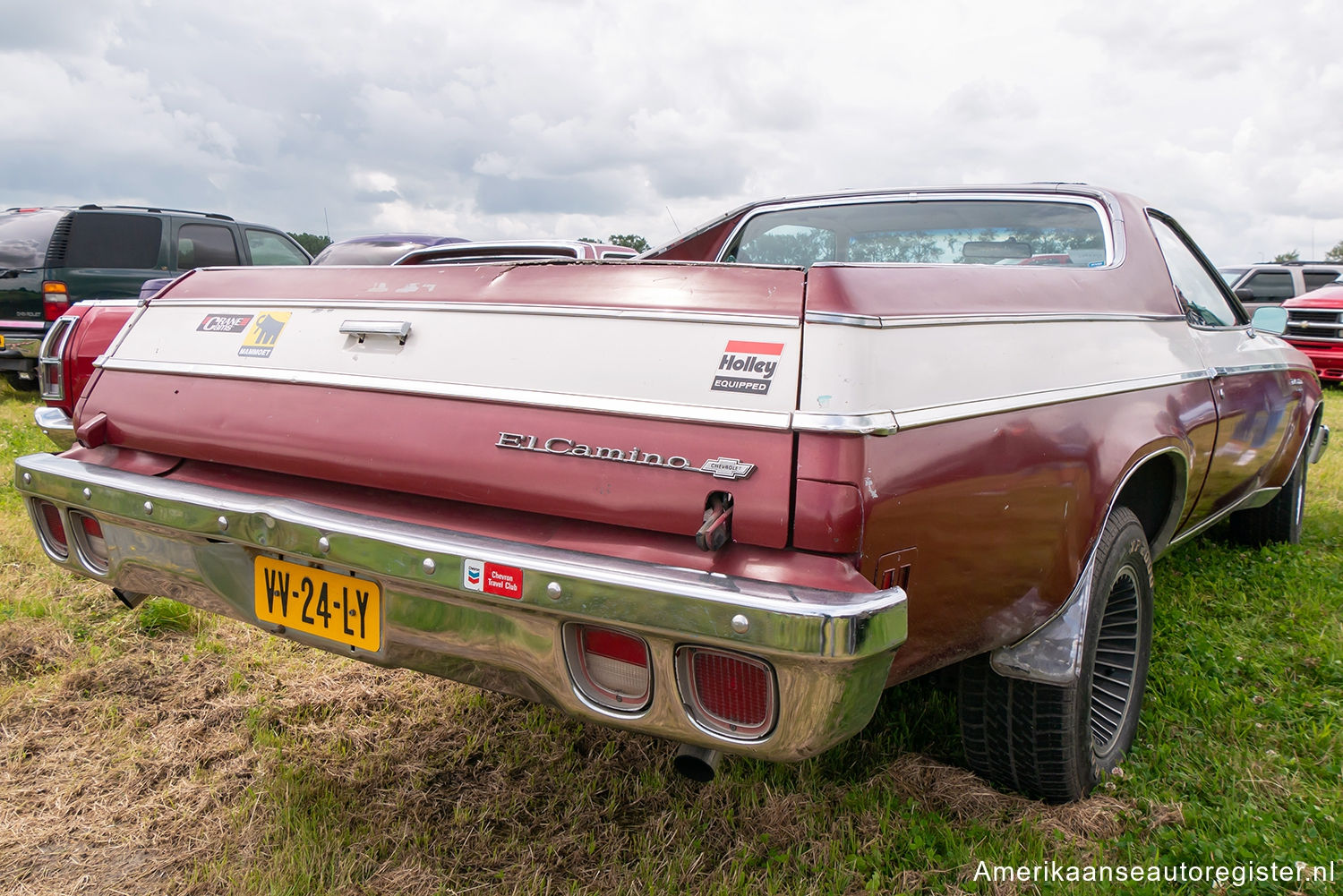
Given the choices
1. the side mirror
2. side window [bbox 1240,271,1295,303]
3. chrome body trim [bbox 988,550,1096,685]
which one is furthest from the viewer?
side window [bbox 1240,271,1295,303]

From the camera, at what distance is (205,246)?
8906 millimetres

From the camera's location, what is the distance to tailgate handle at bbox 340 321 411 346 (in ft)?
6.23

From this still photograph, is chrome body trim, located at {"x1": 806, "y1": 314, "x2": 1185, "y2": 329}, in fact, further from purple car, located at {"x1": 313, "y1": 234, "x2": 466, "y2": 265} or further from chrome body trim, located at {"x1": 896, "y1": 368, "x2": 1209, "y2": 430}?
purple car, located at {"x1": 313, "y1": 234, "x2": 466, "y2": 265}

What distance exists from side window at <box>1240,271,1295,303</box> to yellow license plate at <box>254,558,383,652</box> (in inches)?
551

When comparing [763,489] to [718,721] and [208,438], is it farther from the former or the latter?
[208,438]

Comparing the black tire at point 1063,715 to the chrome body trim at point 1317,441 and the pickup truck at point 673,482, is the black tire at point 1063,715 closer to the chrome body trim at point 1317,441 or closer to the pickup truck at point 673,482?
the pickup truck at point 673,482

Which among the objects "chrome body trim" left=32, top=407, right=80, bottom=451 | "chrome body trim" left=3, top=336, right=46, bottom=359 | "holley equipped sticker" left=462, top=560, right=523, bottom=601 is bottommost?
"chrome body trim" left=3, top=336, right=46, bottom=359

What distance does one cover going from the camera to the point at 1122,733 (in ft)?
7.63

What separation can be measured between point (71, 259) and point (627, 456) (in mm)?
8201

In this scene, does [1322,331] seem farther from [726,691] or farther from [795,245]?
[726,691]

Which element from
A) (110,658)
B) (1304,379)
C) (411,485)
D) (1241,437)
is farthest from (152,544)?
(1304,379)

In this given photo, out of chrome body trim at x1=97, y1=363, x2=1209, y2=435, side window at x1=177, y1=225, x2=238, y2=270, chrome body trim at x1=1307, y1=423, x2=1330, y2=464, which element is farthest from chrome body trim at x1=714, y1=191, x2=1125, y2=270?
side window at x1=177, y1=225, x2=238, y2=270

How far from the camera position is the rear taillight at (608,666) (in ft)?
5.13

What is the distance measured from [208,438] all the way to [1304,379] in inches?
164
